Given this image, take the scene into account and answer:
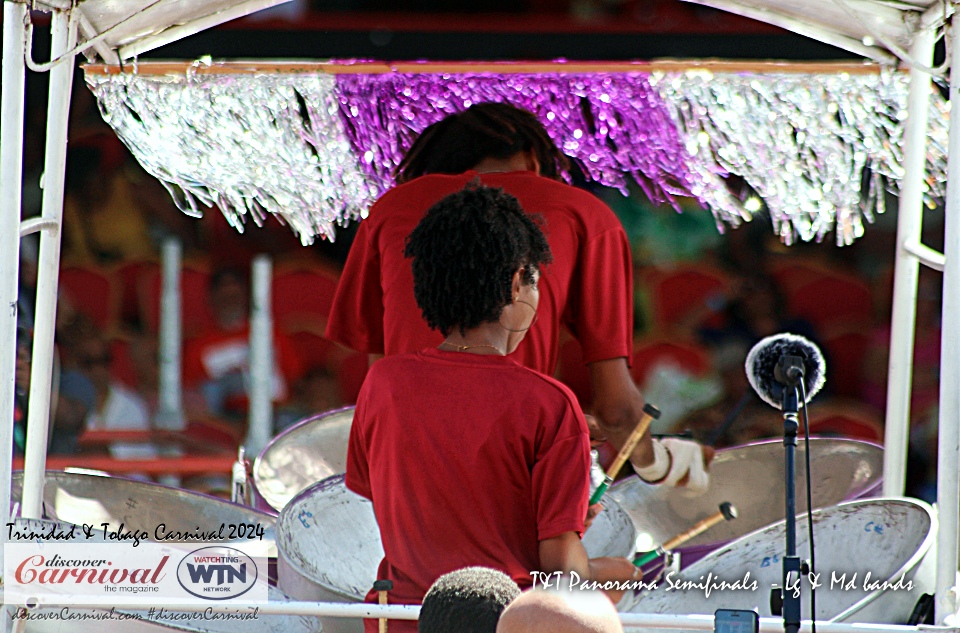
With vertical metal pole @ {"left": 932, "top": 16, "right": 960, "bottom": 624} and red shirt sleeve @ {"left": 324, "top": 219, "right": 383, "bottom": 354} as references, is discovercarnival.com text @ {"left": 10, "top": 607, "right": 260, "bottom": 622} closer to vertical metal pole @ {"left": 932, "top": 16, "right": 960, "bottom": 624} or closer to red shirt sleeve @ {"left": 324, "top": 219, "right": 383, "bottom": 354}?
red shirt sleeve @ {"left": 324, "top": 219, "right": 383, "bottom": 354}

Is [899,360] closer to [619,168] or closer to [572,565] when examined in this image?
[619,168]

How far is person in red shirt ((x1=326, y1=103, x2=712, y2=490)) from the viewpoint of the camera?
65.0 inches

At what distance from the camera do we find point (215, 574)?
1.58m

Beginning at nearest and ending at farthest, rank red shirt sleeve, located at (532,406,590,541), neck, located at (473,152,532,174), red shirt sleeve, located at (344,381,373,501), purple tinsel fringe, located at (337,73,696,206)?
red shirt sleeve, located at (532,406,590,541) < red shirt sleeve, located at (344,381,373,501) < neck, located at (473,152,532,174) < purple tinsel fringe, located at (337,73,696,206)

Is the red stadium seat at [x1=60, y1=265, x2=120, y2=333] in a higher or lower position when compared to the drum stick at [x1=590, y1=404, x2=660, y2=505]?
higher

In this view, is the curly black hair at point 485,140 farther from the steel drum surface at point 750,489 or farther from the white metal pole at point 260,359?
the white metal pole at point 260,359

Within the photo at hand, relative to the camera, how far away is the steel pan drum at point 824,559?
1696 mm

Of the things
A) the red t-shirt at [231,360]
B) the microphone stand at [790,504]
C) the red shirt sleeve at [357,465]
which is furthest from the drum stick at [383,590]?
the red t-shirt at [231,360]

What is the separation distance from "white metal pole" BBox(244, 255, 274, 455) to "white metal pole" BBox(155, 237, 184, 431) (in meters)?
0.29

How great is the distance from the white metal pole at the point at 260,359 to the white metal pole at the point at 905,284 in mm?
2373

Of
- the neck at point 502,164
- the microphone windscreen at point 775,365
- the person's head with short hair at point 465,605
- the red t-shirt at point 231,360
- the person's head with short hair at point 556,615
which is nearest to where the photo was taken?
the person's head with short hair at point 556,615

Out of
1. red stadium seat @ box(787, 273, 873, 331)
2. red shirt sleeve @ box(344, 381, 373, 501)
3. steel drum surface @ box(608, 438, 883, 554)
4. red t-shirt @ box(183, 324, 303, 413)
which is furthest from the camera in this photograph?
red t-shirt @ box(183, 324, 303, 413)

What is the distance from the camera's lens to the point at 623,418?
5.57ft

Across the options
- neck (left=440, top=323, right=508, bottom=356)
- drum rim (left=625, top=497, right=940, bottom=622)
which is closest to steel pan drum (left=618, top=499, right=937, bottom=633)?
drum rim (left=625, top=497, right=940, bottom=622)
